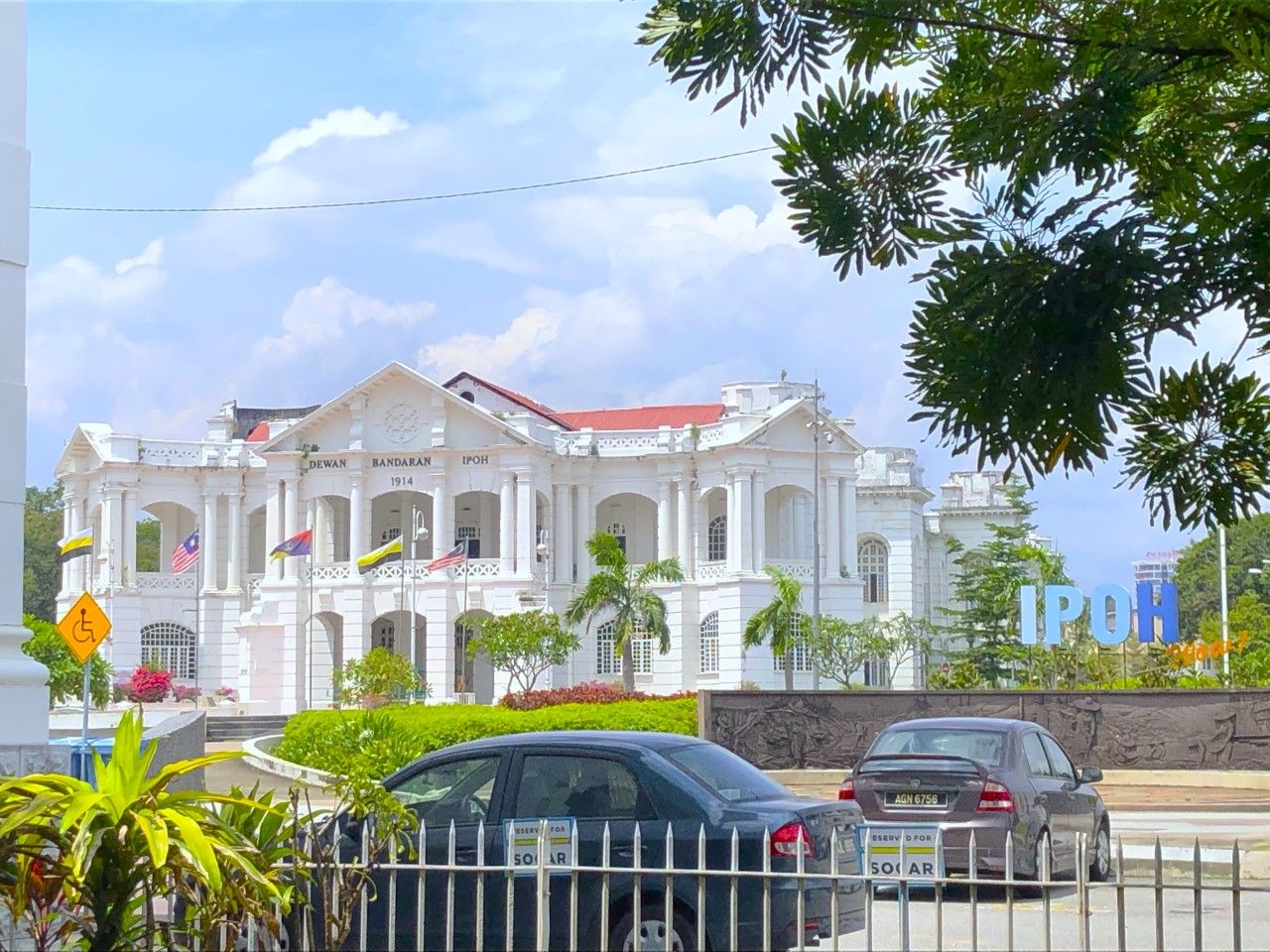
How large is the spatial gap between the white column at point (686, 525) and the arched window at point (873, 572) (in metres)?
13.9

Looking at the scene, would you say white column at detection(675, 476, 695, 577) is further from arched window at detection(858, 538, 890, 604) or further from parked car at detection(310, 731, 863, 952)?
parked car at detection(310, 731, 863, 952)

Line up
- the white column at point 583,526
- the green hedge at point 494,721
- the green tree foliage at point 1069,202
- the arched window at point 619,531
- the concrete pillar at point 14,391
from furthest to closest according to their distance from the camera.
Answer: the arched window at point 619,531, the white column at point 583,526, the green hedge at point 494,721, the concrete pillar at point 14,391, the green tree foliage at point 1069,202

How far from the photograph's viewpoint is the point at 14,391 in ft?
23.1

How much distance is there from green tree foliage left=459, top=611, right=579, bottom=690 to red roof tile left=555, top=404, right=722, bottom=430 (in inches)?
632

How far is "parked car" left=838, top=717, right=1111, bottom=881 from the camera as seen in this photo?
14195mm

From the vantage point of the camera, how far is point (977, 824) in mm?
14164

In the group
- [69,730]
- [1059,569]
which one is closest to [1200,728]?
[69,730]

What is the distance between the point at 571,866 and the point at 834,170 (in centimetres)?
328

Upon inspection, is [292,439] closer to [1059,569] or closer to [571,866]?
[1059,569]

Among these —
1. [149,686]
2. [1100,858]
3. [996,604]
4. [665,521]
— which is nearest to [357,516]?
[149,686]

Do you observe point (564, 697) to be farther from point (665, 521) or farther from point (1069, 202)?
point (1069, 202)

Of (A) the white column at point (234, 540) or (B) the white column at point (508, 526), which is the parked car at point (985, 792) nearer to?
(B) the white column at point (508, 526)

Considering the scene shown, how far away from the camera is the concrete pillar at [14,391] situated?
696 centimetres

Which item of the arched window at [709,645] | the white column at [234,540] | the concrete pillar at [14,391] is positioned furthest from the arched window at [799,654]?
the concrete pillar at [14,391]
